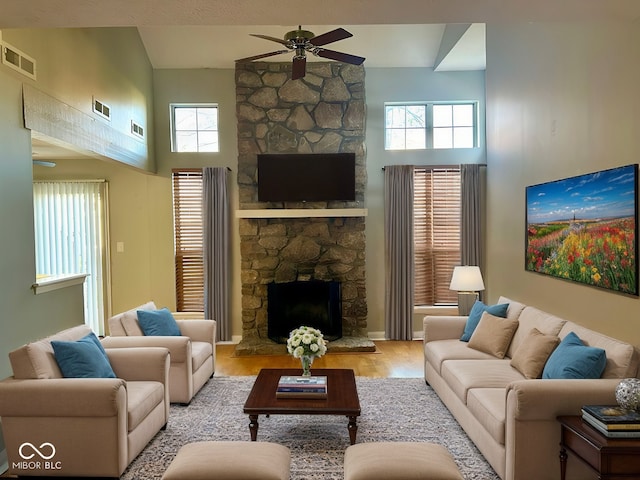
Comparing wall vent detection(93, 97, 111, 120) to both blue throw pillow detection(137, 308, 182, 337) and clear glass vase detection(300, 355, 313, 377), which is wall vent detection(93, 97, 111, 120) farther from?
clear glass vase detection(300, 355, 313, 377)

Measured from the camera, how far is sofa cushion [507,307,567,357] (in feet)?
11.6

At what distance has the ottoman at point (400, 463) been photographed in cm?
216

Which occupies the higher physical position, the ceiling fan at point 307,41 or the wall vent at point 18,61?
the ceiling fan at point 307,41

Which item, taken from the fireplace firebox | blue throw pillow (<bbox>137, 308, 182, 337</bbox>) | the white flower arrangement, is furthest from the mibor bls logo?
the fireplace firebox

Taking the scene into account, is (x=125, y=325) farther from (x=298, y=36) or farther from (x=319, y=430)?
(x=298, y=36)

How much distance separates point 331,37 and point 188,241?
3.82m

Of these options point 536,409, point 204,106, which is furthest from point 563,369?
point 204,106

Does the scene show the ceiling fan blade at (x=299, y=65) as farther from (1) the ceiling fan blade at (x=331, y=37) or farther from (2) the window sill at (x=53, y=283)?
(2) the window sill at (x=53, y=283)

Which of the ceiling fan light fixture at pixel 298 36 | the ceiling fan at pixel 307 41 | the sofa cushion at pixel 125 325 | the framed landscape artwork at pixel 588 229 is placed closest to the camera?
the framed landscape artwork at pixel 588 229

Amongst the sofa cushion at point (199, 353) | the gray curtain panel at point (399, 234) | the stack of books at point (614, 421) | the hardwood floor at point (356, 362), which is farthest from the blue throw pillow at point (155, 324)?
the stack of books at point (614, 421)

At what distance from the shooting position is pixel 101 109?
4.76 m

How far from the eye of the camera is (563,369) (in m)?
2.87

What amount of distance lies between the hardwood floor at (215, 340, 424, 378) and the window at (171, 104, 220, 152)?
2.86 metres

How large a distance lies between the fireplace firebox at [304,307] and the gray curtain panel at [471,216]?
5.99 ft
